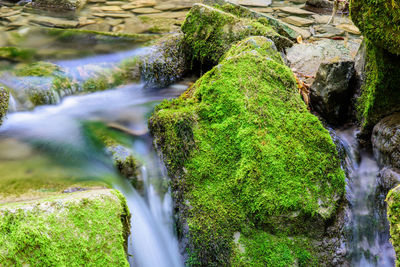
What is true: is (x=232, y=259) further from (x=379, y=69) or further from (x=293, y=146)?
(x=379, y=69)

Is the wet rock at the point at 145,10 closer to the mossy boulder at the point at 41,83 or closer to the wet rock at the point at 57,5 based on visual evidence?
the wet rock at the point at 57,5

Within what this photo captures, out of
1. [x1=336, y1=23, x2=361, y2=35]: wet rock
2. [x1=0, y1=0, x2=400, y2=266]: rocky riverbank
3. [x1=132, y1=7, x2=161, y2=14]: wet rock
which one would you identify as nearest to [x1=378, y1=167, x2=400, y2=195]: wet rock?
[x1=0, y1=0, x2=400, y2=266]: rocky riverbank

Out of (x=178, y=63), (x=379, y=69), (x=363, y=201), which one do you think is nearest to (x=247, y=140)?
(x=363, y=201)

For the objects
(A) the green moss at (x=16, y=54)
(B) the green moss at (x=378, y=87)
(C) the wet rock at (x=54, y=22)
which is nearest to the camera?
(B) the green moss at (x=378, y=87)

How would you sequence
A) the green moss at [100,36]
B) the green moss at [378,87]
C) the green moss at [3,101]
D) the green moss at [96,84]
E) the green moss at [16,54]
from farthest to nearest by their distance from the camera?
the green moss at [100,36]
the green moss at [16,54]
the green moss at [96,84]
the green moss at [3,101]
the green moss at [378,87]

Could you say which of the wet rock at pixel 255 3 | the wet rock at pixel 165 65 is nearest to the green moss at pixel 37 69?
the wet rock at pixel 165 65

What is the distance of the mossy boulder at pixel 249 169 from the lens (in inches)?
108

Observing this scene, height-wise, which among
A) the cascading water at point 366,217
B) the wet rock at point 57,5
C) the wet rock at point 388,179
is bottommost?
the cascading water at point 366,217

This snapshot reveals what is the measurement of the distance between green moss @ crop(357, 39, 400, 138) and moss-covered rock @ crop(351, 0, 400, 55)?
389 mm

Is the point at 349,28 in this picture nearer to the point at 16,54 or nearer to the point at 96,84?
the point at 96,84

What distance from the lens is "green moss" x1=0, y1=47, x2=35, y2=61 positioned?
5.61 meters

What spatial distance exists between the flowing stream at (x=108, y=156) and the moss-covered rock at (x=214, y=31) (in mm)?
725

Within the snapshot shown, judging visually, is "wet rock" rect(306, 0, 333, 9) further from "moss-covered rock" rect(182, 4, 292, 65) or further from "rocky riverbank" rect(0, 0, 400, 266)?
"moss-covered rock" rect(182, 4, 292, 65)

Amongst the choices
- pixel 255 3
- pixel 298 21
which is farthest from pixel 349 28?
pixel 255 3
